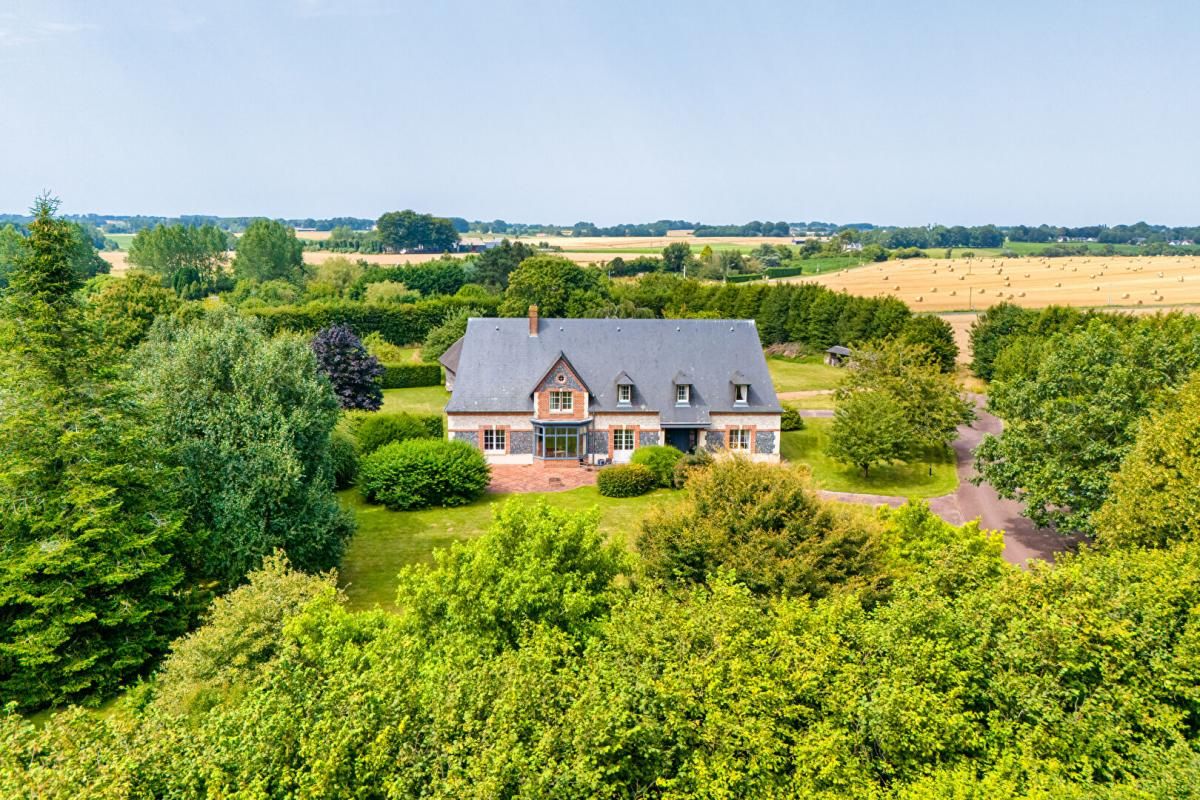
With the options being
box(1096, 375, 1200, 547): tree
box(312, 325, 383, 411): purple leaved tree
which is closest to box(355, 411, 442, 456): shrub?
box(312, 325, 383, 411): purple leaved tree

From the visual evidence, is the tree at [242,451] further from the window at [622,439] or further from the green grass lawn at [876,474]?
the green grass lawn at [876,474]

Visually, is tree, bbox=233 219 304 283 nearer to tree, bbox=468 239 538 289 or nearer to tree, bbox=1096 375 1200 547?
tree, bbox=468 239 538 289

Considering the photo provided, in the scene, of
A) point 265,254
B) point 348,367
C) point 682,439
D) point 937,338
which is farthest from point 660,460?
point 265,254

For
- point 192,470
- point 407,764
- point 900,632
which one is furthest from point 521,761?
point 192,470

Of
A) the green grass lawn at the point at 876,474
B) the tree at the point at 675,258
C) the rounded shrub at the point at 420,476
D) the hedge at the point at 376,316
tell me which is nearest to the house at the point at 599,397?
the green grass lawn at the point at 876,474

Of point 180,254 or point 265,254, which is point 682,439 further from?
point 180,254
